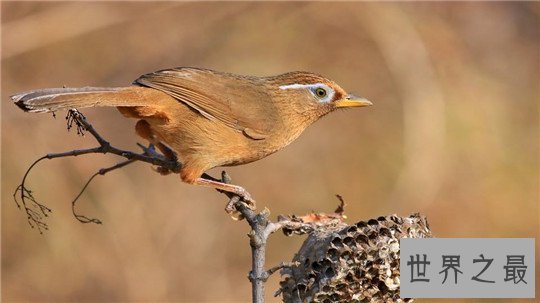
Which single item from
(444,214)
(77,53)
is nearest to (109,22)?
(77,53)

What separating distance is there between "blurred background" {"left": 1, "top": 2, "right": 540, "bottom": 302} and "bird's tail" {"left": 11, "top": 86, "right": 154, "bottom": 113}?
5.60 meters

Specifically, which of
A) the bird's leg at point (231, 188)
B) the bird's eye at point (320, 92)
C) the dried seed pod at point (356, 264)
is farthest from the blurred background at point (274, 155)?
the dried seed pod at point (356, 264)

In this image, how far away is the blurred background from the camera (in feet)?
38.0

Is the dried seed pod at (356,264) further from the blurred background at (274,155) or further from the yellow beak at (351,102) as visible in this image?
the blurred background at (274,155)

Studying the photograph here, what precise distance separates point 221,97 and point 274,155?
737 cm

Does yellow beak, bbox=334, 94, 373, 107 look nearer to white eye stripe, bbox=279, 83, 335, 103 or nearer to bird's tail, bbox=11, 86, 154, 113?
white eye stripe, bbox=279, 83, 335, 103

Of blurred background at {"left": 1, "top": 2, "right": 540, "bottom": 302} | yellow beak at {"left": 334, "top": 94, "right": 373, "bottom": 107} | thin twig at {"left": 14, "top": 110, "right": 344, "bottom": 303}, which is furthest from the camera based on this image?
blurred background at {"left": 1, "top": 2, "right": 540, "bottom": 302}

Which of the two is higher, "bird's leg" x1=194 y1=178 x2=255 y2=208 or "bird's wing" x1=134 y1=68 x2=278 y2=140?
"bird's wing" x1=134 y1=68 x2=278 y2=140

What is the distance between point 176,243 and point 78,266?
1.29 m

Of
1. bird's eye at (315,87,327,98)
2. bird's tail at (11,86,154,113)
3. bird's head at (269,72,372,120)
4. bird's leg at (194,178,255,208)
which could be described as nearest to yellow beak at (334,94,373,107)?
bird's head at (269,72,372,120)

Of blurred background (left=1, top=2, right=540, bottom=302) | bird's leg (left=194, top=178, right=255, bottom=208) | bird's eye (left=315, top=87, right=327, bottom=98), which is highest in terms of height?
blurred background (left=1, top=2, right=540, bottom=302)

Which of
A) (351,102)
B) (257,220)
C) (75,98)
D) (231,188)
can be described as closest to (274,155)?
(351,102)

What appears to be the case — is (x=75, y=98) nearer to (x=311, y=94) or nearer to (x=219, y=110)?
(x=219, y=110)

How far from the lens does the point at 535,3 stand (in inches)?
675
